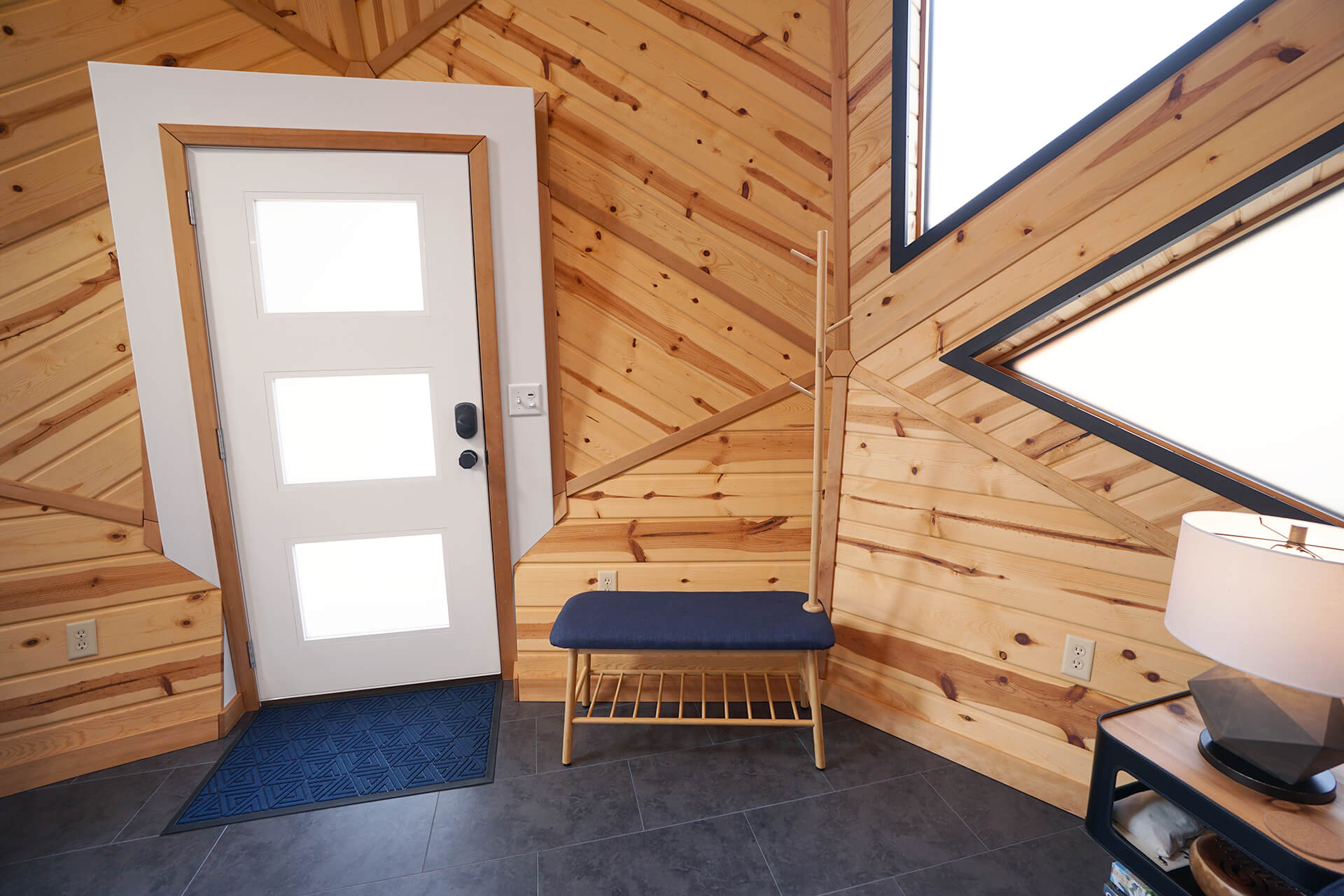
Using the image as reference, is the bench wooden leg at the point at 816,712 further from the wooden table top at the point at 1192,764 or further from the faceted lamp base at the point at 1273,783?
the faceted lamp base at the point at 1273,783

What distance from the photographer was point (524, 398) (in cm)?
224

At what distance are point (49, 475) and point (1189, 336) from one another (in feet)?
10.8

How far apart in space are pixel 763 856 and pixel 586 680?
0.87 m

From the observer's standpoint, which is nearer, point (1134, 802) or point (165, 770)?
point (1134, 802)

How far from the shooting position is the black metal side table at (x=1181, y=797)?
1026mm

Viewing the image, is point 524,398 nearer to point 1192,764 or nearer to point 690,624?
point 690,624

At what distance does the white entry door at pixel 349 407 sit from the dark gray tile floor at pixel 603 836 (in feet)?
1.77

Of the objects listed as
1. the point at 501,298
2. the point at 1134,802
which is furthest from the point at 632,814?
the point at 501,298

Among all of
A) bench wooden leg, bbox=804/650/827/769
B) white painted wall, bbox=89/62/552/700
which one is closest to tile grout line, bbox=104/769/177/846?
white painted wall, bbox=89/62/552/700

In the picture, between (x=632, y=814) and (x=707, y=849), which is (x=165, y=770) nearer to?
(x=632, y=814)

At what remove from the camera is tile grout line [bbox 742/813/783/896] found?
156 centimetres

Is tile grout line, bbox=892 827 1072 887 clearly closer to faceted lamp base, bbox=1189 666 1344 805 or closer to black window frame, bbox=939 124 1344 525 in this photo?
faceted lamp base, bbox=1189 666 1344 805

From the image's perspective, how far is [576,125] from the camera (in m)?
2.14

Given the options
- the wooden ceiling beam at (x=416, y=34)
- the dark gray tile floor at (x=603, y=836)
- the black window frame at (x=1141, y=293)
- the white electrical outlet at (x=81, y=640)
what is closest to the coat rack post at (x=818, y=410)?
the black window frame at (x=1141, y=293)
